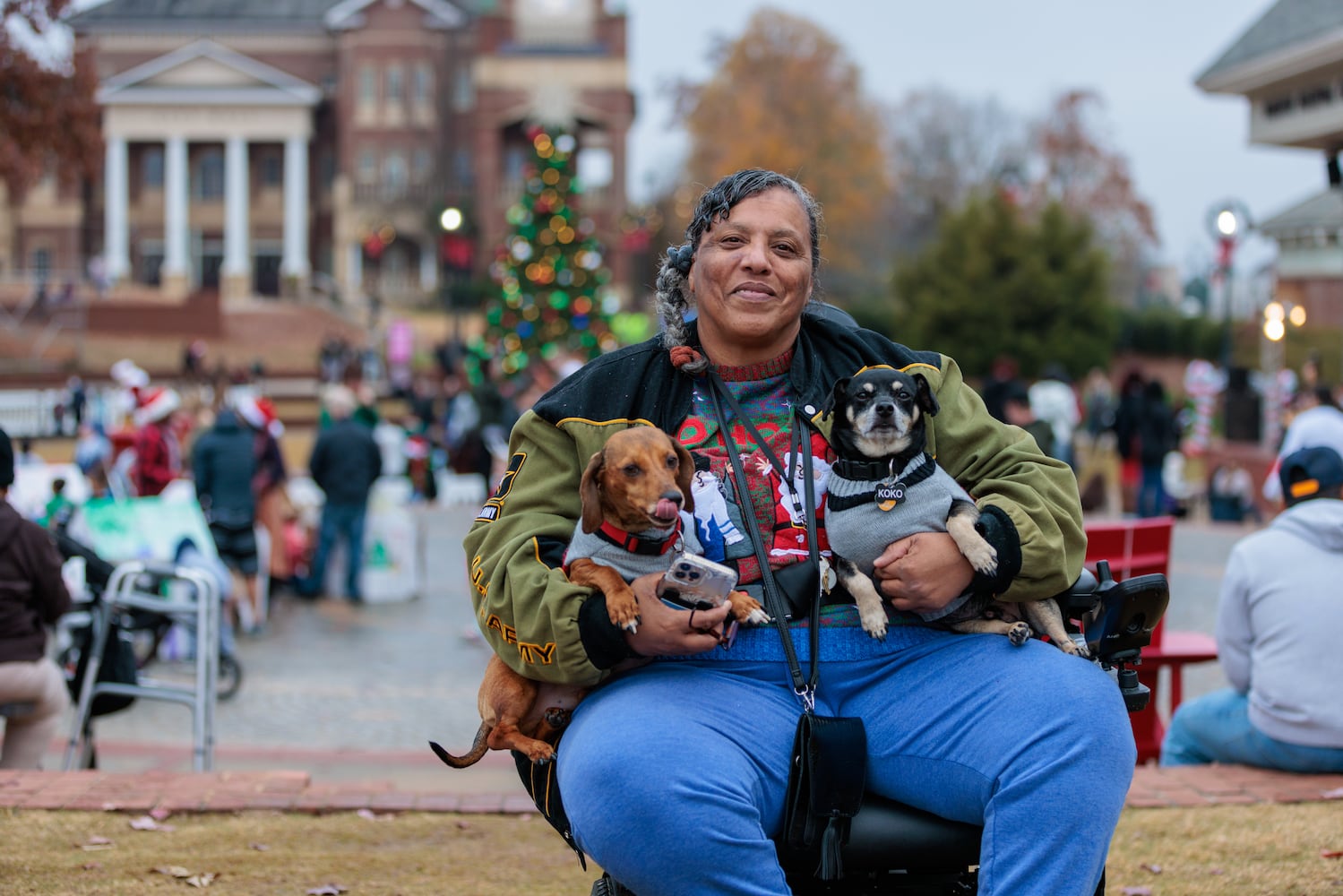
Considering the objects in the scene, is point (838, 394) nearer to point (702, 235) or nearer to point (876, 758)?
point (702, 235)

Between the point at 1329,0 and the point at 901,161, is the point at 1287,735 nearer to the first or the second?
the point at 1329,0

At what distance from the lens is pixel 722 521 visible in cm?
365

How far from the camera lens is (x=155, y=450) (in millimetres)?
12234

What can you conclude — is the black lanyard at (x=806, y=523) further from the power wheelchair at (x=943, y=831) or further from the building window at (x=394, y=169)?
the building window at (x=394, y=169)

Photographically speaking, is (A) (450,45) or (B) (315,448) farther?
(A) (450,45)

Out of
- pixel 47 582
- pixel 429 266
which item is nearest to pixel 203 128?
pixel 429 266

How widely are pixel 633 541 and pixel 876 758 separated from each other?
0.75m

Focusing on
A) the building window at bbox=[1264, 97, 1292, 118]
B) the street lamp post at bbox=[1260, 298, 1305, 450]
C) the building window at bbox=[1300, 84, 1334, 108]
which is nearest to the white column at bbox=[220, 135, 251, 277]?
the building window at bbox=[1264, 97, 1292, 118]

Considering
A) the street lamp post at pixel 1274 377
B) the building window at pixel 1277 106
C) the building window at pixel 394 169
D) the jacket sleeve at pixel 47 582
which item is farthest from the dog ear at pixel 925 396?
the building window at pixel 394 169

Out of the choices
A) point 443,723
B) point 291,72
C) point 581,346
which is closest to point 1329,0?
point 581,346

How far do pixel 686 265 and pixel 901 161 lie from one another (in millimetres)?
78839

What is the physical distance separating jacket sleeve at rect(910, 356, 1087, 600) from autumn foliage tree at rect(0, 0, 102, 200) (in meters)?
30.5

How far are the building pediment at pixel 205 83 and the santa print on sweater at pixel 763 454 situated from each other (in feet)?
232

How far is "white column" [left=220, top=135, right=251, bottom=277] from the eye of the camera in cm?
6969
